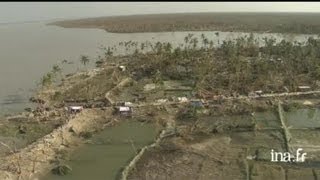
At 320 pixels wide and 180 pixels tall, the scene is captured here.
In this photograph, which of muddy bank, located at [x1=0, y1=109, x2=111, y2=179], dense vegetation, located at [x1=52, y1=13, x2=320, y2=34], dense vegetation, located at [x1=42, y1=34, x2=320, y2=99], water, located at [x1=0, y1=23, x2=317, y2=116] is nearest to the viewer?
muddy bank, located at [x1=0, y1=109, x2=111, y2=179]

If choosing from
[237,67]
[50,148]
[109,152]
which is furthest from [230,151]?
[237,67]

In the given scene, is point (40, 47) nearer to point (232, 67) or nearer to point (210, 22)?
point (232, 67)

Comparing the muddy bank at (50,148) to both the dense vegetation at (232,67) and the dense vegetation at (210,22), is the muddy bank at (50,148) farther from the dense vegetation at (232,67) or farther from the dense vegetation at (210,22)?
the dense vegetation at (210,22)

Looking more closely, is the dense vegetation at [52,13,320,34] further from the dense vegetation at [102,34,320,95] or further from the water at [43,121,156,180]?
the water at [43,121,156,180]

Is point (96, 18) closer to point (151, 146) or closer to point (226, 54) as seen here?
point (226, 54)

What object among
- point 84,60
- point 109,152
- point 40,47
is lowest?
point 109,152

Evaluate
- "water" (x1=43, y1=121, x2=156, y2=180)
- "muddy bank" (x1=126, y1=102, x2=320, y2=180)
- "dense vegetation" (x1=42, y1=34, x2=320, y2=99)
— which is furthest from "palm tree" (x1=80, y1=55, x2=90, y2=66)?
"muddy bank" (x1=126, y1=102, x2=320, y2=180)
